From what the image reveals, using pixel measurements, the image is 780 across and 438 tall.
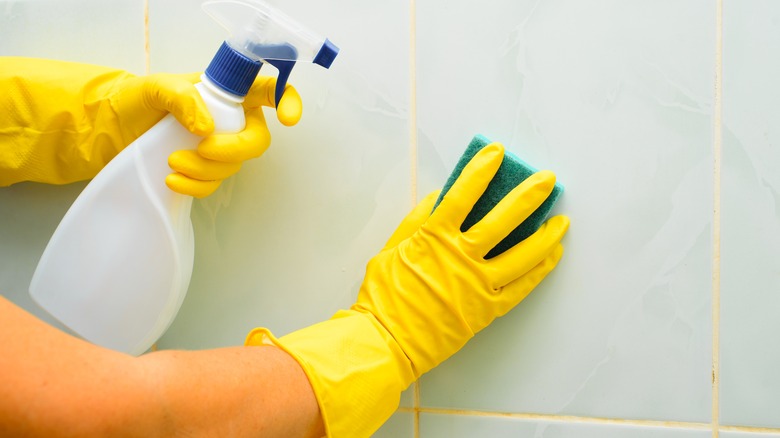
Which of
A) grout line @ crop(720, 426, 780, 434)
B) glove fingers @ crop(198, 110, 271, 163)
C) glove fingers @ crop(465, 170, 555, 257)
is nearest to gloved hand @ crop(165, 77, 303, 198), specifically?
glove fingers @ crop(198, 110, 271, 163)

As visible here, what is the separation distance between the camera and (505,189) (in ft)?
2.39

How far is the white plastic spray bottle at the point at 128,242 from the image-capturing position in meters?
0.72

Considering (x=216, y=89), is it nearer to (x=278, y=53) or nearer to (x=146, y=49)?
(x=278, y=53)

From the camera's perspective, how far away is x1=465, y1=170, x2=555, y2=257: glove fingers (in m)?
0.71

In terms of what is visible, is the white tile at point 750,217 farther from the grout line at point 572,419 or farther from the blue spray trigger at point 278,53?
the blue spray trigger at point 278,53

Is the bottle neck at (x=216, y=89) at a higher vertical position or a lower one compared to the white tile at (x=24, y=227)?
higher

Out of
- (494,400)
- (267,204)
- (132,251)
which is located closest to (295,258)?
(267,204)

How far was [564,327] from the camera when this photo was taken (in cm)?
77

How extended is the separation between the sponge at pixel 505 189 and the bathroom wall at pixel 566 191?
0.14 ft

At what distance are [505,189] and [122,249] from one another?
0.45 m

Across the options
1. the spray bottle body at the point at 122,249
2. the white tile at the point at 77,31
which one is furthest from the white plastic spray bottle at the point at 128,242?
the white tile at the point at 77,31

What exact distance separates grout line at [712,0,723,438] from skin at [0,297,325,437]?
0.49 m

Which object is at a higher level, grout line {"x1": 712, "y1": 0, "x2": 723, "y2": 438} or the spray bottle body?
grout line {"x1": 712, "y1": 0, "x2": 723, "y2": 438}

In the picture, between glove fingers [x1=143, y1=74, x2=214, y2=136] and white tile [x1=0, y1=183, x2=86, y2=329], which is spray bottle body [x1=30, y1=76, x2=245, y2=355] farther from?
white tile [x1=0, y1=183, x2=86, y2=329]
